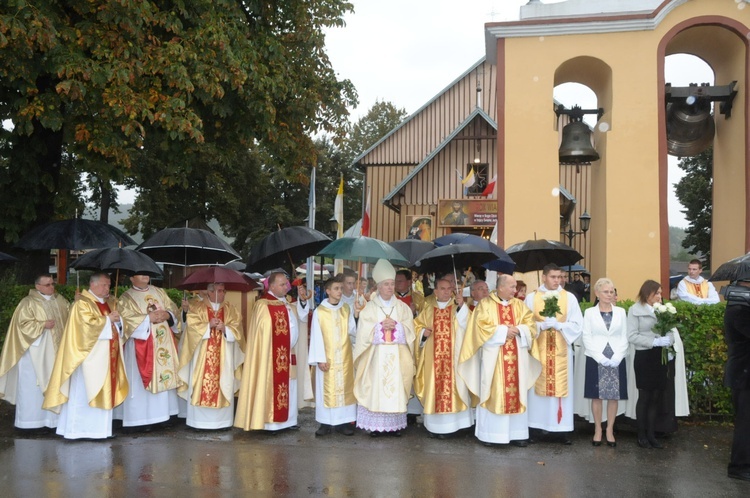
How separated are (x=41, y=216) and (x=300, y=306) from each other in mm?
5863

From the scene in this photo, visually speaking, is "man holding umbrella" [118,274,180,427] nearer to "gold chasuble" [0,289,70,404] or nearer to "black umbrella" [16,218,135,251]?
"black umbrella" [16,218,135,251]

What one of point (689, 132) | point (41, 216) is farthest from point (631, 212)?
point (41, 216)

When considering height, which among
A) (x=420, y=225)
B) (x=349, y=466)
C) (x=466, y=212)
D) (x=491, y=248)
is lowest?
(x=349, y=466)

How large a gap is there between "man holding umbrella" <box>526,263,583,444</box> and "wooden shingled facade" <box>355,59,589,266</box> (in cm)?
1937

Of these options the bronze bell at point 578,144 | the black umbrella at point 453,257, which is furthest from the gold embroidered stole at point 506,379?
the bronze bell at point 578,144

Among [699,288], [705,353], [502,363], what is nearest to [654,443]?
[705,353]

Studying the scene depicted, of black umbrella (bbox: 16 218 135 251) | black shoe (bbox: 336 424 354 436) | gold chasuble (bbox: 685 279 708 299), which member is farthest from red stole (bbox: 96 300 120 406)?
gold chasuble (bbox: 685 279 708 299)

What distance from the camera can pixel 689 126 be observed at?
11000mm

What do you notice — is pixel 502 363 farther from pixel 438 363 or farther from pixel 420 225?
pixel 420 225

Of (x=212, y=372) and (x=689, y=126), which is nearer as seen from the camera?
(x=212, y=372)

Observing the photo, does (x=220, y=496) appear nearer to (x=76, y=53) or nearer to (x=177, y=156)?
(x=76, y=53)

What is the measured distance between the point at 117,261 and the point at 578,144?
685 cm

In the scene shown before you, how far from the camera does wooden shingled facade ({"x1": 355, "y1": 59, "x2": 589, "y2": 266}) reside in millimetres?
28172

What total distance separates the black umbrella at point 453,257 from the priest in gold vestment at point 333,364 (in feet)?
3.53
